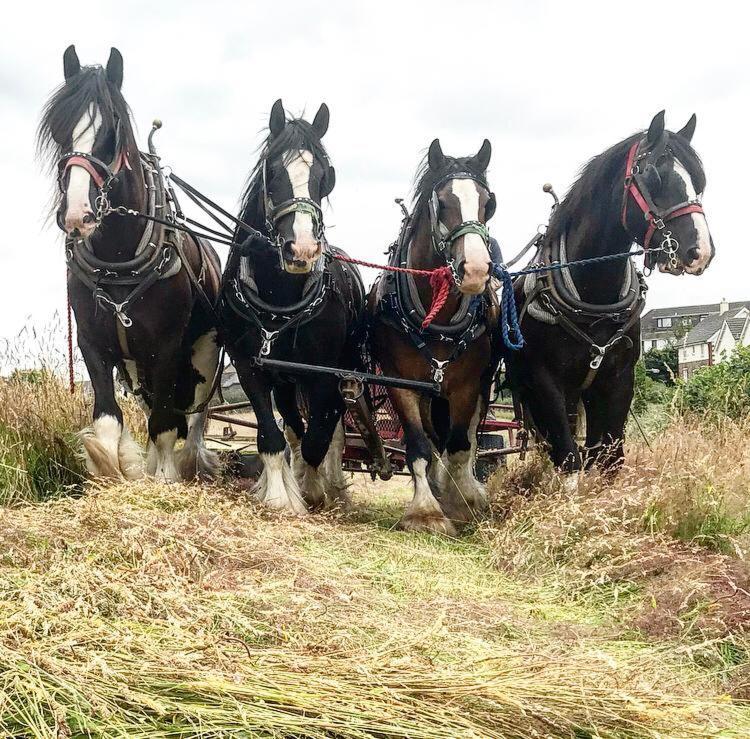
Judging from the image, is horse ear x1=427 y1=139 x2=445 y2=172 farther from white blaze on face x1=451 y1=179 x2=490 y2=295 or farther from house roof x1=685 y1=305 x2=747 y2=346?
house roof x1=685 y1=305 x2=747 y2=346

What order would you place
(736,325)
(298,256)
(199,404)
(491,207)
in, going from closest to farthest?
(298,256) → (491,207) → (199,404) → (736,325)

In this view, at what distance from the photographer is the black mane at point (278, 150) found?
4621 mm

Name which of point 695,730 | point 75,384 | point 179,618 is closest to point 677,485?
point 695,730

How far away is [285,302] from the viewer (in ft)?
15.8

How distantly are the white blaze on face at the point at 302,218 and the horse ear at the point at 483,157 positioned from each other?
98 cm

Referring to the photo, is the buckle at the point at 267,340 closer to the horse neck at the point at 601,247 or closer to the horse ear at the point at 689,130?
the horse neck at the point at 601,247

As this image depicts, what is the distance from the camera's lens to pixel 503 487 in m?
5.54

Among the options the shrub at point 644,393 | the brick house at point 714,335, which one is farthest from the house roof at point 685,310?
the shrub at point 644,393

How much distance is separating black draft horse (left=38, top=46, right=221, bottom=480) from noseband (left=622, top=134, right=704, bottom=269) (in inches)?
103

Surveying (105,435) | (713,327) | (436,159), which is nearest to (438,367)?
(436,159)

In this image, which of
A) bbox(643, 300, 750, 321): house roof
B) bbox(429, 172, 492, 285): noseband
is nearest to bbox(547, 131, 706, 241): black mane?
bbox(429, 172, 492, 285): noseband

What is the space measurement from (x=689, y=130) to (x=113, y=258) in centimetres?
338

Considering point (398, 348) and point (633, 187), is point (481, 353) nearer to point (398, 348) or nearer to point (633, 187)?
point (398, 348)

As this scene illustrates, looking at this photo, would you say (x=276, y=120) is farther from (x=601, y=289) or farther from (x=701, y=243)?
(x=701, y=243)
